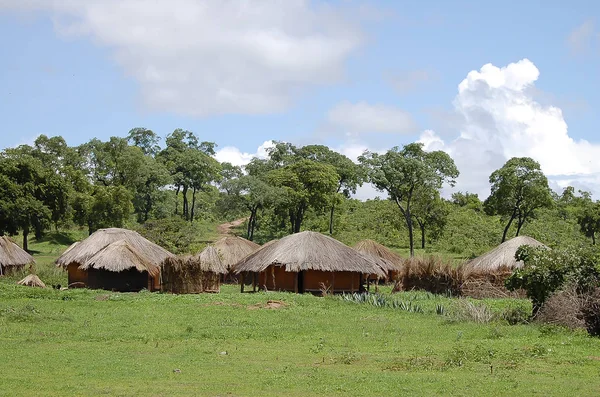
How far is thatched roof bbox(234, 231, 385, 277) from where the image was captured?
32219mm

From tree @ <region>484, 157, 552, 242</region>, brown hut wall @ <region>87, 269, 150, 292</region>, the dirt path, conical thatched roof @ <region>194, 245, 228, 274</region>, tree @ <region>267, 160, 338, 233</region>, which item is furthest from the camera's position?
the dirt path

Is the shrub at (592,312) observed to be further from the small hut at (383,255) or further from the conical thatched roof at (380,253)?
the conical thatched roof at (380,253)

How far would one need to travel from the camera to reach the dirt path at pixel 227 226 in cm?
6323

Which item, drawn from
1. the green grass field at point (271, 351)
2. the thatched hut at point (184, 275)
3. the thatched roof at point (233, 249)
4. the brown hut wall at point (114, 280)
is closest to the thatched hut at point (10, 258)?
the brown hut wall at point (114, 280)

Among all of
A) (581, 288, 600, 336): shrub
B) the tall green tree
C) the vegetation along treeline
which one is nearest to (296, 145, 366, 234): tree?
the vegetation along treeline

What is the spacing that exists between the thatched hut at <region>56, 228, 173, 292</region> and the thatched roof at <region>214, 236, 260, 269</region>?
5342mm

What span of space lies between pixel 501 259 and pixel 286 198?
23205mm

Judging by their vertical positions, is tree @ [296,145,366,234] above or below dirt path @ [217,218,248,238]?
above

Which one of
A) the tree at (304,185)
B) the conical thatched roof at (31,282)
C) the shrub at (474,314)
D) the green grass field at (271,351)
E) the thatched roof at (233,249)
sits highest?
the tree at (304,185)

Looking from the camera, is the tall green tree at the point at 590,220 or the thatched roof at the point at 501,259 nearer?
the thatched roof at the point at 501,259

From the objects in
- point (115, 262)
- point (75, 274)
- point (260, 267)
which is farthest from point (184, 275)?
point (75, 274)

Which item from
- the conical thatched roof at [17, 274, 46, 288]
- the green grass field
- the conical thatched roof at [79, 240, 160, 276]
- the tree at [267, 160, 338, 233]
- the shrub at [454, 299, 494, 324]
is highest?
the tree at [267, 160, 338, 233]

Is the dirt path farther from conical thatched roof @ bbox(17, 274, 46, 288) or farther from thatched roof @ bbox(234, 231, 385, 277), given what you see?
conical thatched roof @ bbox(17, 274, 46, 288)

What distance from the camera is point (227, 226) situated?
66.4m
